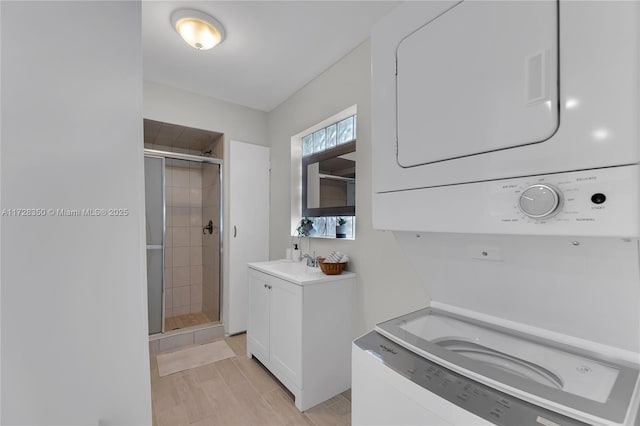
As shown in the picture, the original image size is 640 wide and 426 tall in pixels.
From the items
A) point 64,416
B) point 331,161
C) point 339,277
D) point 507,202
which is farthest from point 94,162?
point 331,161

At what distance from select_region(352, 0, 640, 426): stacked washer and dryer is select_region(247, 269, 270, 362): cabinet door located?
1336 mm

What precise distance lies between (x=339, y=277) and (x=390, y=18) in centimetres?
151

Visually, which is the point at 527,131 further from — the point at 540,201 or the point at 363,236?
the point at 363,236

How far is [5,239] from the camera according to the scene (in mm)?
258

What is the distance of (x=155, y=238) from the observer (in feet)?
8.67

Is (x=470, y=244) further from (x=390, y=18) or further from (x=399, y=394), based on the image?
(x=390, y=18)

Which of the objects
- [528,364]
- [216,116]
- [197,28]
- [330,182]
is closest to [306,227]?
[330,182]

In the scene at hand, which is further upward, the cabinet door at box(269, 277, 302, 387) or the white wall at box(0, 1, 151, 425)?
the white wall at box(0, 1, 151, 425)

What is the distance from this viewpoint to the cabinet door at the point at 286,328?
1.78 m

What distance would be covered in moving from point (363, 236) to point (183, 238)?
2534mm

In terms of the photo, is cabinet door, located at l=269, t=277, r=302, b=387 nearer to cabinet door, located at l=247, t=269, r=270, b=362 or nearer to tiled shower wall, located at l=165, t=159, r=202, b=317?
cabinet door, located at l=247, t=269, r=270, b=362

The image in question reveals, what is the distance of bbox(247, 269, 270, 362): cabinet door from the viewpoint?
7.05ft

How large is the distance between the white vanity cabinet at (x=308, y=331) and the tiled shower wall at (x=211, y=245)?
1120mm

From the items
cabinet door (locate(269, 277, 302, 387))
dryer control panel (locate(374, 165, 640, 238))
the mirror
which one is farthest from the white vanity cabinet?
dryer control panel (locate(374, 165, 640, 238))
